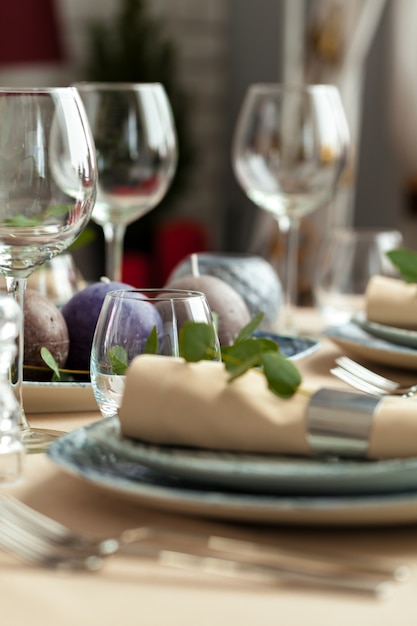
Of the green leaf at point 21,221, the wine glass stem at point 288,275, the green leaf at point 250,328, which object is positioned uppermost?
the green leaf at point 21,221

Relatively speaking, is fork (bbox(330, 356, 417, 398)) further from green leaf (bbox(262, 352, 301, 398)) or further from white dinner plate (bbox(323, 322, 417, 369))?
green leaf (bbox(262, 352, 301, 398))

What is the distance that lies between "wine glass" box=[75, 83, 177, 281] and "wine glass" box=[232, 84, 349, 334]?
175 millimetres

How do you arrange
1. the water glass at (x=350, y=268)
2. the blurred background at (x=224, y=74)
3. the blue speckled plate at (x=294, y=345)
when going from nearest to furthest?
the blue speckled plate at (x=294, y=345) → the water glass at (x=350, y=268) → the blurred background at (x=224, y=74)

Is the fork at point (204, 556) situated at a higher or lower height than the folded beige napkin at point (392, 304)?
higher

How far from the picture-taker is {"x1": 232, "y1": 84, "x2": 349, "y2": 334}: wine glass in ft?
4.16

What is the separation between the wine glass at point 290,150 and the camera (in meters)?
1.27

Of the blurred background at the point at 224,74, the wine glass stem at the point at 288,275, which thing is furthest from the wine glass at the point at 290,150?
the blurred background at the point at 224,74

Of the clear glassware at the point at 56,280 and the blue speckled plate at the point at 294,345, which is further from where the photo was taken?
the clear glassware at the point at 56,280

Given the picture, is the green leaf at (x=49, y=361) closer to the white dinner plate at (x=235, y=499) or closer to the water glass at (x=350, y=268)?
the white dinner plate at (x=235, y=499)

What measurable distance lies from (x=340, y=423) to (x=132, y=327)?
0.52 feet

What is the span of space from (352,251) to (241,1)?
3.68 metres

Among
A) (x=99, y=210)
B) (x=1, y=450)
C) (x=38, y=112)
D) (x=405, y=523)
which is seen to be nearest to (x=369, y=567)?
(x=405, y=523)

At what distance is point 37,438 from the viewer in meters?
0.70

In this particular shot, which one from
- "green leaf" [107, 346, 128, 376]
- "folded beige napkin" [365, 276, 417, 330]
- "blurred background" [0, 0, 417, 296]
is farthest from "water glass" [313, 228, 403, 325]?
"blurred background" [0, 0, 417, 296]
